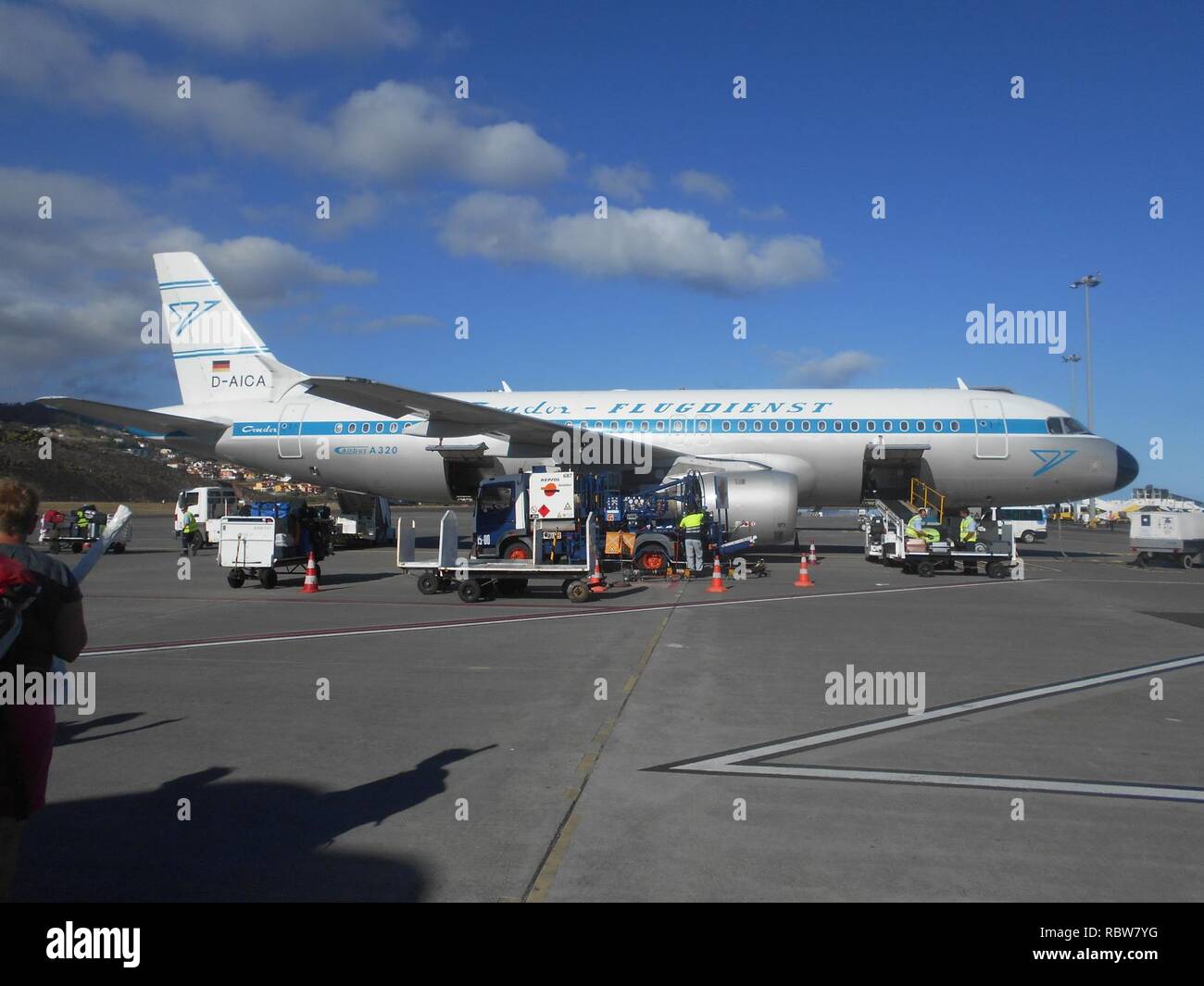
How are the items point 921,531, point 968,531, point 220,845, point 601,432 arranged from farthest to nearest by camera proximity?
point 601,432 < point 968,531 < point 921,531 < point 220,845

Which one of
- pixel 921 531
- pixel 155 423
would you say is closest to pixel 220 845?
pixel 921 531

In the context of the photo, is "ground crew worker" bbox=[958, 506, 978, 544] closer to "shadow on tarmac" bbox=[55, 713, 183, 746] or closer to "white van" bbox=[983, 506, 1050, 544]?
"white van" bbox=[983, 506, 1050, 544]

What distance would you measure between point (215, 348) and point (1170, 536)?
89.8 feet

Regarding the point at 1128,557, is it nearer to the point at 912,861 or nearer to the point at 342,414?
the point at 342,414

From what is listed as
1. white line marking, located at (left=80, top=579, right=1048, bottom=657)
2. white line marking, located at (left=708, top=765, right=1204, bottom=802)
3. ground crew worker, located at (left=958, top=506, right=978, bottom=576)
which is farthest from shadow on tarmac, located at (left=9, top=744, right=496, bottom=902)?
ground crew worker, located at (left=958, top=506, right=978, bottom=576)

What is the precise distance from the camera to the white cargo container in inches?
879

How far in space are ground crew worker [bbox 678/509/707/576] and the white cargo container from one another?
41.4 ft


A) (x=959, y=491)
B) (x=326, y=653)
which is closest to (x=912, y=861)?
(x=326, y=653)

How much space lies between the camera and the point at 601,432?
79.3 feet

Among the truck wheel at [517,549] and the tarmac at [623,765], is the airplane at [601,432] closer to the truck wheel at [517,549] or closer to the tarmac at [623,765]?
the truck wheel at [517,549]

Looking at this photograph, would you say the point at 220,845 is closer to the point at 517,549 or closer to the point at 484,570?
the point at 484,570

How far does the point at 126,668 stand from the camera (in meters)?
8.93

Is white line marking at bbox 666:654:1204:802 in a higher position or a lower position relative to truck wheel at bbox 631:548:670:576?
lower
